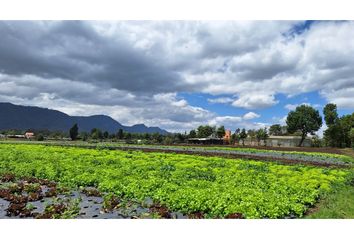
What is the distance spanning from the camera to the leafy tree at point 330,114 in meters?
64.5

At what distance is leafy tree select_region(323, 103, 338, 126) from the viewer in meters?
64.5

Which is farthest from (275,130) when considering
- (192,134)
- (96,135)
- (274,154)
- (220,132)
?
(274,154)

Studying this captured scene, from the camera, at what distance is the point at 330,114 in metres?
64.4

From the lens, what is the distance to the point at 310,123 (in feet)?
259

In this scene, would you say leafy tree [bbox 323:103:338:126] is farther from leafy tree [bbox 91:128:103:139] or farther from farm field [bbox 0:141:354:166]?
leafy tree [bbox 91:128:103:139]

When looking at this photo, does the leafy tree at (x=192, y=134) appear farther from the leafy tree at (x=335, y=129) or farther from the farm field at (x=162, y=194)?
the farm field at (x=162, y=194)

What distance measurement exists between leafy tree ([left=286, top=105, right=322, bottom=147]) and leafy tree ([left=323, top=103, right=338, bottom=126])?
45.8 feet

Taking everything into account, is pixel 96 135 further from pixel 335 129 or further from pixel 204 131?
pixel 335 129

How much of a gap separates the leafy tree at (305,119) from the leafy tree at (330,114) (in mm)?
13947

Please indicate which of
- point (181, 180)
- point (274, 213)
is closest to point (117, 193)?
point (181, 180)

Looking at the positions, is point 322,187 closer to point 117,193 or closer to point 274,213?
point 274,213

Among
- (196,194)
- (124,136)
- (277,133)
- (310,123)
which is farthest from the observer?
(277,133)

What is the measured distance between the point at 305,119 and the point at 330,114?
49.0 feet
